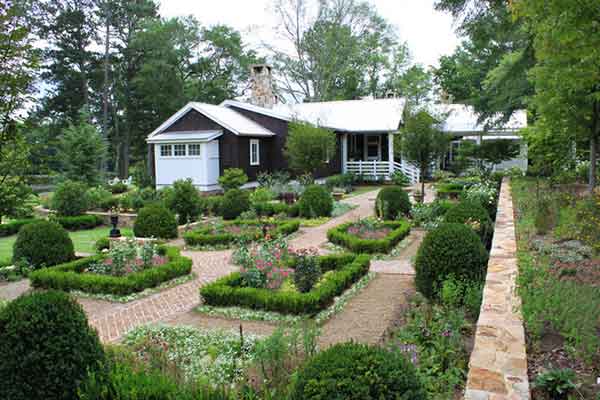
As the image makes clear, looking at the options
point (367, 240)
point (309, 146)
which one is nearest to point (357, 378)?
point (367, 240)

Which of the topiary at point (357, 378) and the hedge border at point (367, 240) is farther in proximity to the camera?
the hedge border at point (367, 240)

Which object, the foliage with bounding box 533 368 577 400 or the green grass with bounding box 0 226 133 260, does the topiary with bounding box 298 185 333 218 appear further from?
the foliage with bounding box 533 368 577 400

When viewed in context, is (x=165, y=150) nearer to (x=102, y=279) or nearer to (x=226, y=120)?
(x=226, y=120)

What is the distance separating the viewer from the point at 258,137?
→ 25297mm

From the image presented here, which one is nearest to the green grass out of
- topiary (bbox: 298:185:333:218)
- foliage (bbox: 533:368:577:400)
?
topiary (bbox: 298:185:333:218)

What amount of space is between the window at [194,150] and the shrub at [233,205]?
24.2 ft

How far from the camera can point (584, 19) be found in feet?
20.6

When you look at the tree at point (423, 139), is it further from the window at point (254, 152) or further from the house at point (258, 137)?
the window at point (254, 152)

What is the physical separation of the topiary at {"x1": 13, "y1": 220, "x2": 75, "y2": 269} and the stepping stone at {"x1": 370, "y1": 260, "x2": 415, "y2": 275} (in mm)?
6110

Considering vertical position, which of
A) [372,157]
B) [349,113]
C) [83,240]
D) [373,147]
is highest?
[349,113]

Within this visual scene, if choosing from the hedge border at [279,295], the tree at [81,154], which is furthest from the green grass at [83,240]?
the tree at [81,154]

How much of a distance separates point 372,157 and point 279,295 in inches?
940

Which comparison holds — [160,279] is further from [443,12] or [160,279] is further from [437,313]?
[443,12]

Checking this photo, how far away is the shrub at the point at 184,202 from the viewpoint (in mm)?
15414
